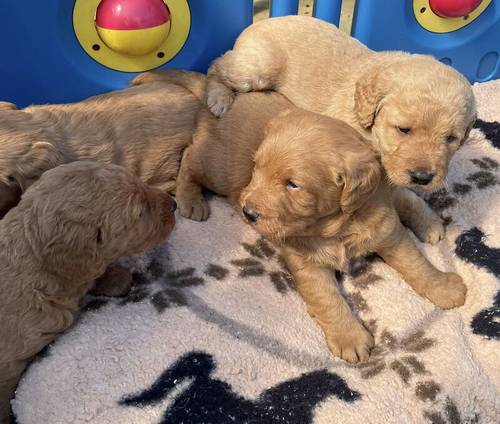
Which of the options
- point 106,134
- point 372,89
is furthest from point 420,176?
point 106,134

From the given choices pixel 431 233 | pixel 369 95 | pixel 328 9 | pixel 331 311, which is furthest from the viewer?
pixel 328 9

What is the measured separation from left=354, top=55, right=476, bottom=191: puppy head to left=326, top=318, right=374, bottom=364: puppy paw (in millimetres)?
800

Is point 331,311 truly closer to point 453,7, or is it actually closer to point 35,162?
point 35,162

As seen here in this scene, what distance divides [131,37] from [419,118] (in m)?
2.02

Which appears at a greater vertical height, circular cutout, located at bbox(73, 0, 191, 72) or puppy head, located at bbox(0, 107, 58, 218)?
circular cutout, located at bbox(73, 0, 191, 72)

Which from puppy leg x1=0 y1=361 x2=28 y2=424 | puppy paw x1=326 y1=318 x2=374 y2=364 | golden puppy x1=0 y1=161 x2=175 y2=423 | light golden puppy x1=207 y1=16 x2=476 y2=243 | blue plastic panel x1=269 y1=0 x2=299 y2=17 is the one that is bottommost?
puppy leg x1=0 y1=361 x2=28 y2=424

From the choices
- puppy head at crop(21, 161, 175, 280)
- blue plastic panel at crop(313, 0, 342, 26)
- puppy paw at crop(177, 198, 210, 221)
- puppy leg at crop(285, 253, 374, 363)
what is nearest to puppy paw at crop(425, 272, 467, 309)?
puppy leg at crop(285, 253, 374, 363)

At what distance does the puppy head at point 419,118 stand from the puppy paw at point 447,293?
2.00ft

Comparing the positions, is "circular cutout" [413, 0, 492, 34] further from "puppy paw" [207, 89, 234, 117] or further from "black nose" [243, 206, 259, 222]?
"black nose" [243, 206, 259, 222]

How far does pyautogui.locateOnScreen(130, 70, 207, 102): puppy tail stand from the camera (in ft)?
13.4

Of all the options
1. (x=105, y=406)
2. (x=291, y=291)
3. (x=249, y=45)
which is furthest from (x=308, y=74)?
(x=105, y=406)

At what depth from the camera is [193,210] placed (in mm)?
3736

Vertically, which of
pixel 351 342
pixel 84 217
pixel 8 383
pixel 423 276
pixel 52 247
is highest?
pixel 84 217

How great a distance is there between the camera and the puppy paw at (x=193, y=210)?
3719 mm
